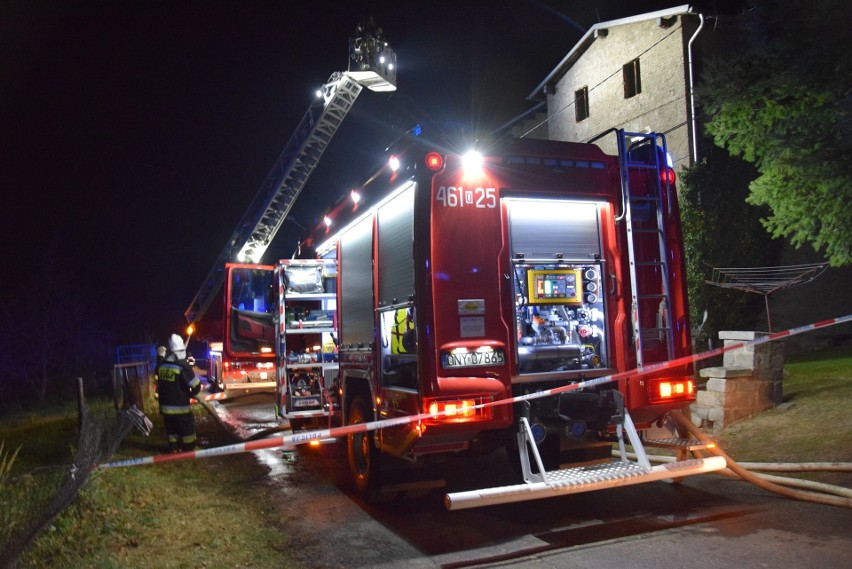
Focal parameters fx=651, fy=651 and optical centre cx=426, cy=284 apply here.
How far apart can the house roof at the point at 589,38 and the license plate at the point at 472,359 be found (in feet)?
46.8

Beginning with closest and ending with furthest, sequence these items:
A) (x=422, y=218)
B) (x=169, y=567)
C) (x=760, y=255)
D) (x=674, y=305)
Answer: (x=169, y=567) < (x=422, y=218) < (x=674, y=305) < (x=760, y=255)

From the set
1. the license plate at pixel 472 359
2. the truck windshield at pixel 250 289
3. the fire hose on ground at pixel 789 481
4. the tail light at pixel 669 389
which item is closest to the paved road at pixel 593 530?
the fire hose on ground at pixel 789 481

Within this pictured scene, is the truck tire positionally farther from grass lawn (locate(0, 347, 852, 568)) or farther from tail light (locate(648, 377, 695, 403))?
tail light (locate(648, 377, 695, 403))

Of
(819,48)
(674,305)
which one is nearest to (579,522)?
(674,305)

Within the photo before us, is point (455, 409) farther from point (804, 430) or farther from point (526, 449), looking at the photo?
point (804, 430)

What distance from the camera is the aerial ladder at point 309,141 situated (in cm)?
1223

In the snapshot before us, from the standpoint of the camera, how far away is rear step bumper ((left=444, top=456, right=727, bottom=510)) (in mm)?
4223

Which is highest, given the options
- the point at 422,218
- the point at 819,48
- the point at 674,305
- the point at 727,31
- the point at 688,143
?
the point at 727,31

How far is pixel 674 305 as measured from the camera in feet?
17.8

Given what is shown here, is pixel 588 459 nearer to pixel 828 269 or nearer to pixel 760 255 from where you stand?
pixel 760 255

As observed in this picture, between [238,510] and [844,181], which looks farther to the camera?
[844,181]

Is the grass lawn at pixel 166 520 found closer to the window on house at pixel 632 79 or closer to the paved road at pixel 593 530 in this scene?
the paved road at pixel 593 530

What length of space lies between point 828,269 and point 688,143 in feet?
14.8

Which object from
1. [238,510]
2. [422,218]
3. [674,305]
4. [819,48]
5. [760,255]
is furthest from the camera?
[760,255]
